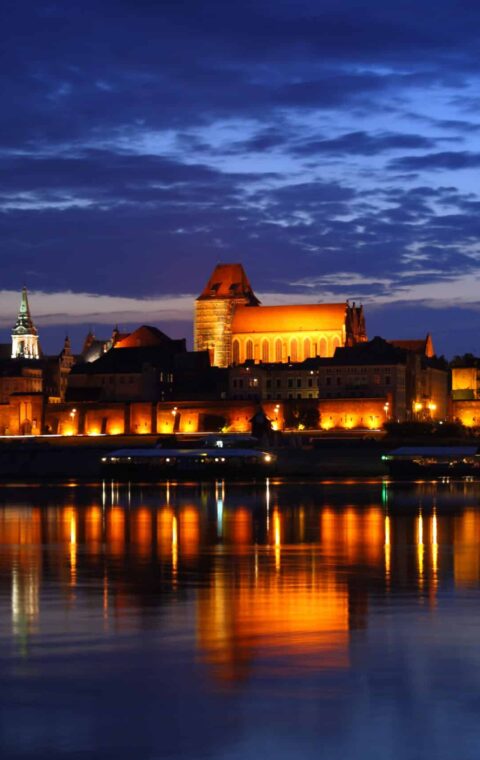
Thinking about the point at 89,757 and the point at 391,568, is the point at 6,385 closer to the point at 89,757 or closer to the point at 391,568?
the point at 391,568

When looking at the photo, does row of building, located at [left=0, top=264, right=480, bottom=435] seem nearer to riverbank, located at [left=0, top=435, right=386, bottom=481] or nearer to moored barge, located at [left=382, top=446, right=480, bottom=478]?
riverbank, located at [left=0, top=435, right=386, bottom=481]

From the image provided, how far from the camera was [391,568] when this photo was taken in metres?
25.0

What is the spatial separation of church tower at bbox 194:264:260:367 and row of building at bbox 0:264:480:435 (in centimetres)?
16

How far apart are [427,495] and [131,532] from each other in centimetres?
2193

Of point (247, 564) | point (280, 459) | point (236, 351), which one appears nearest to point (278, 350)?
point (236, 351)

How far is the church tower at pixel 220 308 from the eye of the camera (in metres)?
160

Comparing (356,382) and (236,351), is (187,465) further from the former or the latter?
(236,351)

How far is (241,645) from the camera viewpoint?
53.3ft

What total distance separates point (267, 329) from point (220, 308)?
278 inches

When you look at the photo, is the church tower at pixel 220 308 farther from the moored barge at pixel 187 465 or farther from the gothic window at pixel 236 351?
the moored barge at pixel 187 465

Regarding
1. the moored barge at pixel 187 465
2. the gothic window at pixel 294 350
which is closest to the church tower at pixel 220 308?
the gothic window at pixel 294 350

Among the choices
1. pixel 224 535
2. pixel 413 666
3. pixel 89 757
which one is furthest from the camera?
pixel 224 535

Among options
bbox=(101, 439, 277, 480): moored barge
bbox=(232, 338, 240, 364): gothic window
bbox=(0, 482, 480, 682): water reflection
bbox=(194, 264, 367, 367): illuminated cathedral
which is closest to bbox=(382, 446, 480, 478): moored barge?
bbox=(101, 439, 277, 480): moored barge

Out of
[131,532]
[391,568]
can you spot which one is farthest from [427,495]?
[391,568]
